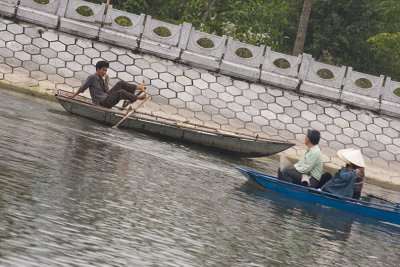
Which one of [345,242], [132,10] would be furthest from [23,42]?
[345,242]

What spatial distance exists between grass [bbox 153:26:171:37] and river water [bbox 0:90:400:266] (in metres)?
6.16

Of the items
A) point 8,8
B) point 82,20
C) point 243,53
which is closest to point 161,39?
point 82,20

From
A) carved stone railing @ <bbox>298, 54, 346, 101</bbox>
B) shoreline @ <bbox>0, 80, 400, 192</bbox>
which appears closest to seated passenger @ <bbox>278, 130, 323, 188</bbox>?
shoreline @ <bbox>0, 80, 400, 192</bbox>

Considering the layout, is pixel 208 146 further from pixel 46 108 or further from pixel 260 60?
pixel 260 60

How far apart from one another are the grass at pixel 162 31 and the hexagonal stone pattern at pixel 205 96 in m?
0.71

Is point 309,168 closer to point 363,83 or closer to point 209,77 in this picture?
point 209,77

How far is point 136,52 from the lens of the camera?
19078mm

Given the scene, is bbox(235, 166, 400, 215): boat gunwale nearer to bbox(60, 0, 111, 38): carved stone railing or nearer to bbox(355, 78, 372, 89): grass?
bbox(355, 78, 372, 89): grass

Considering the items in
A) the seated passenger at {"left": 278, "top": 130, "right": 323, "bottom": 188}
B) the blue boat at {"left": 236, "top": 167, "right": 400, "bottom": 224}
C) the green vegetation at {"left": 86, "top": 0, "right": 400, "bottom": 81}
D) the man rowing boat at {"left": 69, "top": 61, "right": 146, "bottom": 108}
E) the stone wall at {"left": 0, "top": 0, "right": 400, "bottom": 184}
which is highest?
the green vegetation at {"left": 86, "top": 0, "right": 400, "bottom": 81}

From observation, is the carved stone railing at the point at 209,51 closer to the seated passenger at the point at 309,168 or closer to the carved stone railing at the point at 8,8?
the carved stone railing at the point at 8,8

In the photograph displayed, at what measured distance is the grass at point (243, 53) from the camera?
1942 centimetres

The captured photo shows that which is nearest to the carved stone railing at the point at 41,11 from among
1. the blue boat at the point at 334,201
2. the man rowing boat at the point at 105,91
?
the man rowing boat at the point at 105,91

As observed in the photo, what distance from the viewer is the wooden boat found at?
48.7 feet

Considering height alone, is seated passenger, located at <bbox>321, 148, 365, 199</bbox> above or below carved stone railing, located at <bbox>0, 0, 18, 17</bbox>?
below
